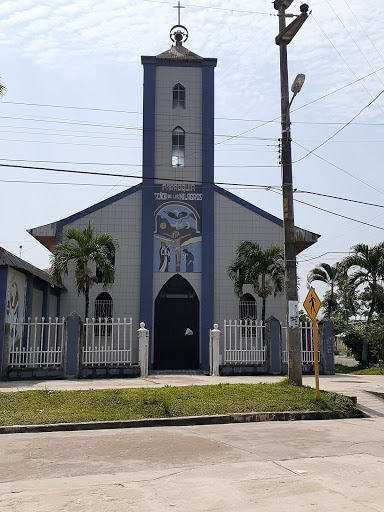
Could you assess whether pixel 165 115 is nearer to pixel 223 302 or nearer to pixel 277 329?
pixel 223 302

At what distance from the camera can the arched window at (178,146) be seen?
24422mm

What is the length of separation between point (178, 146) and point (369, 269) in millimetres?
13154

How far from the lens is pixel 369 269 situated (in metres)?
30.4

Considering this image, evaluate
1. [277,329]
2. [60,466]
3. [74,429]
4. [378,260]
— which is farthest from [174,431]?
[378,260]

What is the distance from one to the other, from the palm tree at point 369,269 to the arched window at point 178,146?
11857 millimetres

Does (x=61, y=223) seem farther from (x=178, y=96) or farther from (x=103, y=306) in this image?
(x=178, y=96)

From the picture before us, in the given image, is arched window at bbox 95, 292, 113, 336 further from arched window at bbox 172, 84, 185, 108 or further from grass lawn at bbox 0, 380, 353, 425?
grass lawn at bbox 0, 380, 353, 425

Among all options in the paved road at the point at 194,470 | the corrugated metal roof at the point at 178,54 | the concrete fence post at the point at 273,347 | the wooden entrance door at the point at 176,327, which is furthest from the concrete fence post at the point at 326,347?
the corrugated metal roof at the point at 178,54

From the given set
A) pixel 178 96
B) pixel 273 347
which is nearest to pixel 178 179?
pixel 178 96

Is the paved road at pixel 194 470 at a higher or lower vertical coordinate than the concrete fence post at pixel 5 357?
lower

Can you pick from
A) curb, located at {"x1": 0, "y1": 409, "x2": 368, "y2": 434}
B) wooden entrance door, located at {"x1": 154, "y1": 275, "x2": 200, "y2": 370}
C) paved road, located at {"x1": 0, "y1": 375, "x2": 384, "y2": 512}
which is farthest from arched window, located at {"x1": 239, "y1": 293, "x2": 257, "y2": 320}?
paved road, located at {"x1": 0, "y1": 375, "x2": 384, "y2": 512}

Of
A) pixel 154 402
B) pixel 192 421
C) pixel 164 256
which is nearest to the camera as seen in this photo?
pixel 192 421

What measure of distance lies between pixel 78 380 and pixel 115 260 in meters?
7.20

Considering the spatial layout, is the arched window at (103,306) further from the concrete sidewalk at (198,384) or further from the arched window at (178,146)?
the arched window at (178,146)
